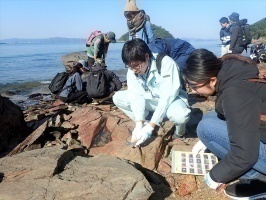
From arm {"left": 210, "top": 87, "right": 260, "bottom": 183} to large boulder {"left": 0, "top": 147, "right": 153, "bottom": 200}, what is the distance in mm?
750

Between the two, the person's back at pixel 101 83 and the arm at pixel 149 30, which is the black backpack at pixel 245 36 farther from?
the person's back at pixel 101 83

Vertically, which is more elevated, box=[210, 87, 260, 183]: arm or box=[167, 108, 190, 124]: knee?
box=[210, 87, 260, 183]: arm

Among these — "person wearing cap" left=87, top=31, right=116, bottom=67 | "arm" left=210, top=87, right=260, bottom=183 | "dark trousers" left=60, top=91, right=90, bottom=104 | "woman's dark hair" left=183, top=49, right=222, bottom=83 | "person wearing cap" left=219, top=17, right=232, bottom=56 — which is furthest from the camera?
"person wearing cap" left=219, top=17, right=232, bottom=56

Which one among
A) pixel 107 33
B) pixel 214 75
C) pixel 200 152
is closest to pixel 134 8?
pixel 107 33

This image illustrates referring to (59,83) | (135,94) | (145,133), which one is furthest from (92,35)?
(145,133)

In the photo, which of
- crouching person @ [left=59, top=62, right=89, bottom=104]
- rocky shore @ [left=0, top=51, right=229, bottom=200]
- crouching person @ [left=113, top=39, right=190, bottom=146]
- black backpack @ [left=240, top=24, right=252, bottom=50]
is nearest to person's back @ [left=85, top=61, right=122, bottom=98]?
crouching person @ [left=59, top=62, right=89, bottom=104]

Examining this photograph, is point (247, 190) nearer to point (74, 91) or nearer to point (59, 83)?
point (74, 91)

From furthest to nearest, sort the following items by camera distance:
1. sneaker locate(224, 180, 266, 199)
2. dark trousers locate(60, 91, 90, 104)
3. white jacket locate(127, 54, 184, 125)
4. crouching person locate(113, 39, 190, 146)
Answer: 1. dark trousers locate(60, 91, 90, 104)
2. white jacket locate(127, 54, 184, 125)
3. crouching person locate(113, 39, 190, 146)
4. sneaker locate(224, 180, 266, 199)

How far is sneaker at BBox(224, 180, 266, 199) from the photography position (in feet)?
8.47

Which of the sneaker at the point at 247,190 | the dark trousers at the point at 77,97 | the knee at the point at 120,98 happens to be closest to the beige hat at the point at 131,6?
the dark trousers at the point at 77,97

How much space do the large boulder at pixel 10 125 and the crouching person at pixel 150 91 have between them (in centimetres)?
163

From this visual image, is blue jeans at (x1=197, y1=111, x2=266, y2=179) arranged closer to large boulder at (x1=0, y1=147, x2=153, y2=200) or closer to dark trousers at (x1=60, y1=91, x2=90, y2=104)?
large boulder at (x1=0, y1=147, x2=153, y2=200)

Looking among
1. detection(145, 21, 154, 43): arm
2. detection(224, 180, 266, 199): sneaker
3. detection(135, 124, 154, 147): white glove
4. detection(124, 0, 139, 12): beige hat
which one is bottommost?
detection(224, 180, 266, 199): sneaker

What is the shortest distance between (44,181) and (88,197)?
44 cm
